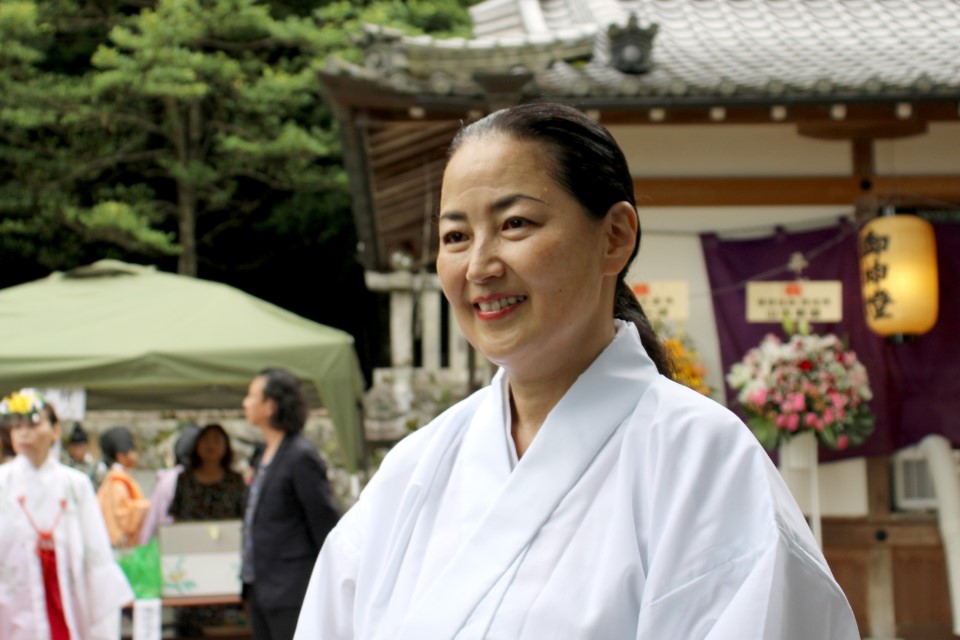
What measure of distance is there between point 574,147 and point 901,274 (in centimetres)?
561

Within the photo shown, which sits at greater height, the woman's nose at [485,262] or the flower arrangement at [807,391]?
the woman's nose at [485,262]

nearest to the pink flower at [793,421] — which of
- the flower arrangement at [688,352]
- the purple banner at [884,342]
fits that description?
the purple banner at [884,342]

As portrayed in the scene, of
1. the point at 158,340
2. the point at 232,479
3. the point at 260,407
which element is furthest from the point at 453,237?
the point at 232,479

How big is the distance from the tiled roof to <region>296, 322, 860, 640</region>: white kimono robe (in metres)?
5.17

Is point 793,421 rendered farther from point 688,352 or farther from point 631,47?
point 631,47

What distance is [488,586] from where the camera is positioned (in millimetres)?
1604

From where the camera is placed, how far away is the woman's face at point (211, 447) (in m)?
8.05

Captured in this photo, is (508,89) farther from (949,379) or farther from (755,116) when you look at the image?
(949,379)

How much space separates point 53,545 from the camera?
629 cm

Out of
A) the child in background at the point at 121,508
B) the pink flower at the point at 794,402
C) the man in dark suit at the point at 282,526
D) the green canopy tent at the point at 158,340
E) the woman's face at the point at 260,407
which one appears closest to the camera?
the man in dark suit at the point at 282,526

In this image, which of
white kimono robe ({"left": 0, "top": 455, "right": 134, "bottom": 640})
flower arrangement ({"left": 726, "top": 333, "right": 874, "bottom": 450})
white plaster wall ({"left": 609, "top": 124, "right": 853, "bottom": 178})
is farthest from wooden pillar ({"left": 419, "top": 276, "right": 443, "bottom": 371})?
white kimono robe ({"left": 0, "top": 455, "right": 134, "bottom": 640})

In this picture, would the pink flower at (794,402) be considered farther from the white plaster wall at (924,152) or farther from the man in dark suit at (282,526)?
the man in dark suit at (282,526)

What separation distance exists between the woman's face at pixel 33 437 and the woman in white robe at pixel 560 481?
4.76 metres

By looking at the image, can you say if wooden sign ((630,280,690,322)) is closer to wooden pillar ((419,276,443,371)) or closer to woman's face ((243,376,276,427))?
woman's face ((243,376,276,427))
